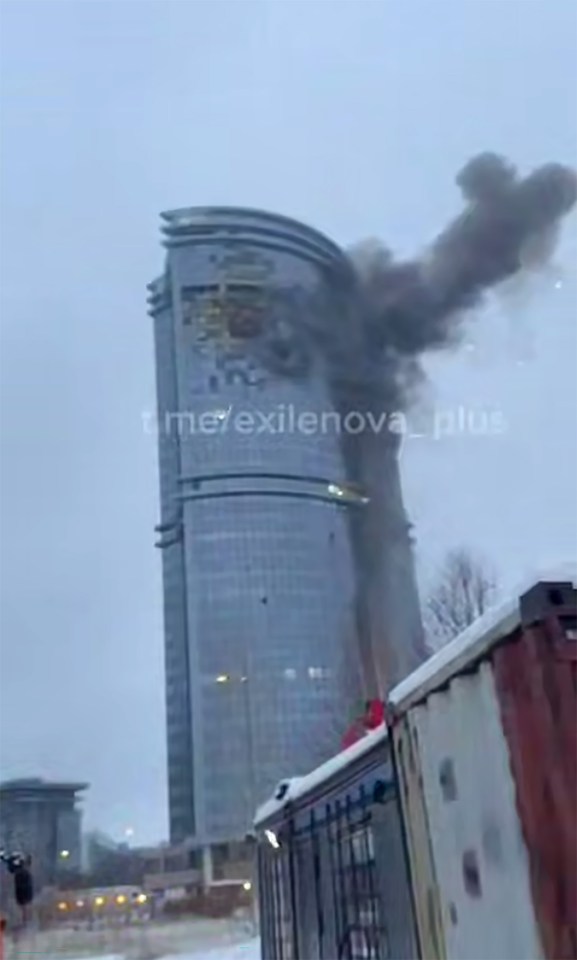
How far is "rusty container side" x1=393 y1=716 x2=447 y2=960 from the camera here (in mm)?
3801

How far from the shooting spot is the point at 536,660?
2945mm

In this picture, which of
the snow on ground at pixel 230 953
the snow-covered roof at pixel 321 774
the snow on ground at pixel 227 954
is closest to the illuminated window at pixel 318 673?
the snow on ground at pixel 227 954

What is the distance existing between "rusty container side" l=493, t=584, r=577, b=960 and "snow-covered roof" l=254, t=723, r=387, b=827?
146cm

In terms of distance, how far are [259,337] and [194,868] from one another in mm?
26221

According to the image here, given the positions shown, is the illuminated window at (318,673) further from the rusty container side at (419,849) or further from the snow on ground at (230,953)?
the rusty container side at (419,849)

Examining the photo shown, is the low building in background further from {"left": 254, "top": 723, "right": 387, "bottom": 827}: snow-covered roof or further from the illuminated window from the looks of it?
{"left": 254, "top": 723, "right": 387, "bottom": 827}: snow-covered roof

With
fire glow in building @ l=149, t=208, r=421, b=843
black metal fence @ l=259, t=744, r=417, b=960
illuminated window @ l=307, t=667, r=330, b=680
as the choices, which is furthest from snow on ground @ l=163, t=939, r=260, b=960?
illuminated window @ l=307, t=667, r=330, b=680

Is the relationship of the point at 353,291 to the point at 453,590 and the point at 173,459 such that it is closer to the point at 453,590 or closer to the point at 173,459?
the point at 453,590

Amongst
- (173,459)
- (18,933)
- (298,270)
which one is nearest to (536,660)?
(18,933)

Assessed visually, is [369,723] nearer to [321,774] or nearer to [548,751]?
[321,774]

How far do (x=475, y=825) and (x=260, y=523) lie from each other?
137 ft

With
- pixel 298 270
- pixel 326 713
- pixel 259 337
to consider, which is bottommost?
pixel 326 713

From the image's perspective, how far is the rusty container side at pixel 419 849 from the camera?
380cm

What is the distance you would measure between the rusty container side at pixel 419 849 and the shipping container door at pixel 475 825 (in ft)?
0.24
